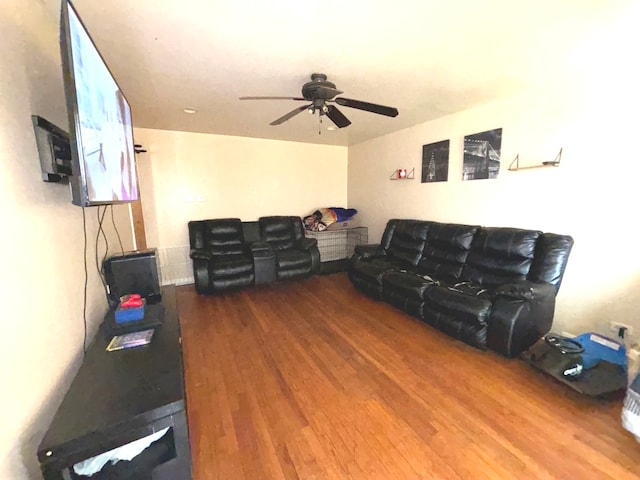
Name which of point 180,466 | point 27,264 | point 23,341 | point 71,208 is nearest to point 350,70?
point 71,208

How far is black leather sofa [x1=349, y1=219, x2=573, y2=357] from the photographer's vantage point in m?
2.18

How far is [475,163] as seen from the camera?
10.2 feet

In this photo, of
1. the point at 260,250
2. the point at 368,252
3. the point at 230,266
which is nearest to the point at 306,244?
the point at 260,250

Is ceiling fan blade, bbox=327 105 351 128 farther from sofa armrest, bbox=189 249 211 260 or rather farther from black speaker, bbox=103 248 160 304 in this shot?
sofa armrest, bbox=189 249 211 260

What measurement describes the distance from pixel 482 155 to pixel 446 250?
1.12m

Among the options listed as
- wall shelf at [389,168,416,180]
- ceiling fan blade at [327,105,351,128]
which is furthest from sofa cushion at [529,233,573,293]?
ceiling fan blade at [327,105,351,128]

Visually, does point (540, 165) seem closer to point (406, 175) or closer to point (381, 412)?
point (406, 175)

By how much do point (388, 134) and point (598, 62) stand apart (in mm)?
2447

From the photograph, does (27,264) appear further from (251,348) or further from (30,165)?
(251,348)

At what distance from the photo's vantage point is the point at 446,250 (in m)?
3.18

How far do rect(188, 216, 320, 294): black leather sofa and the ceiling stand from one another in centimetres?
179

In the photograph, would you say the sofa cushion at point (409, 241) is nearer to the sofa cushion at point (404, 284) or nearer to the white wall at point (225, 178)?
the sofa cushion at point (404, 284)

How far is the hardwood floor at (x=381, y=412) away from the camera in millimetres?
1367

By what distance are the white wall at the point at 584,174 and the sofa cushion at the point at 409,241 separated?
1.90 ft
